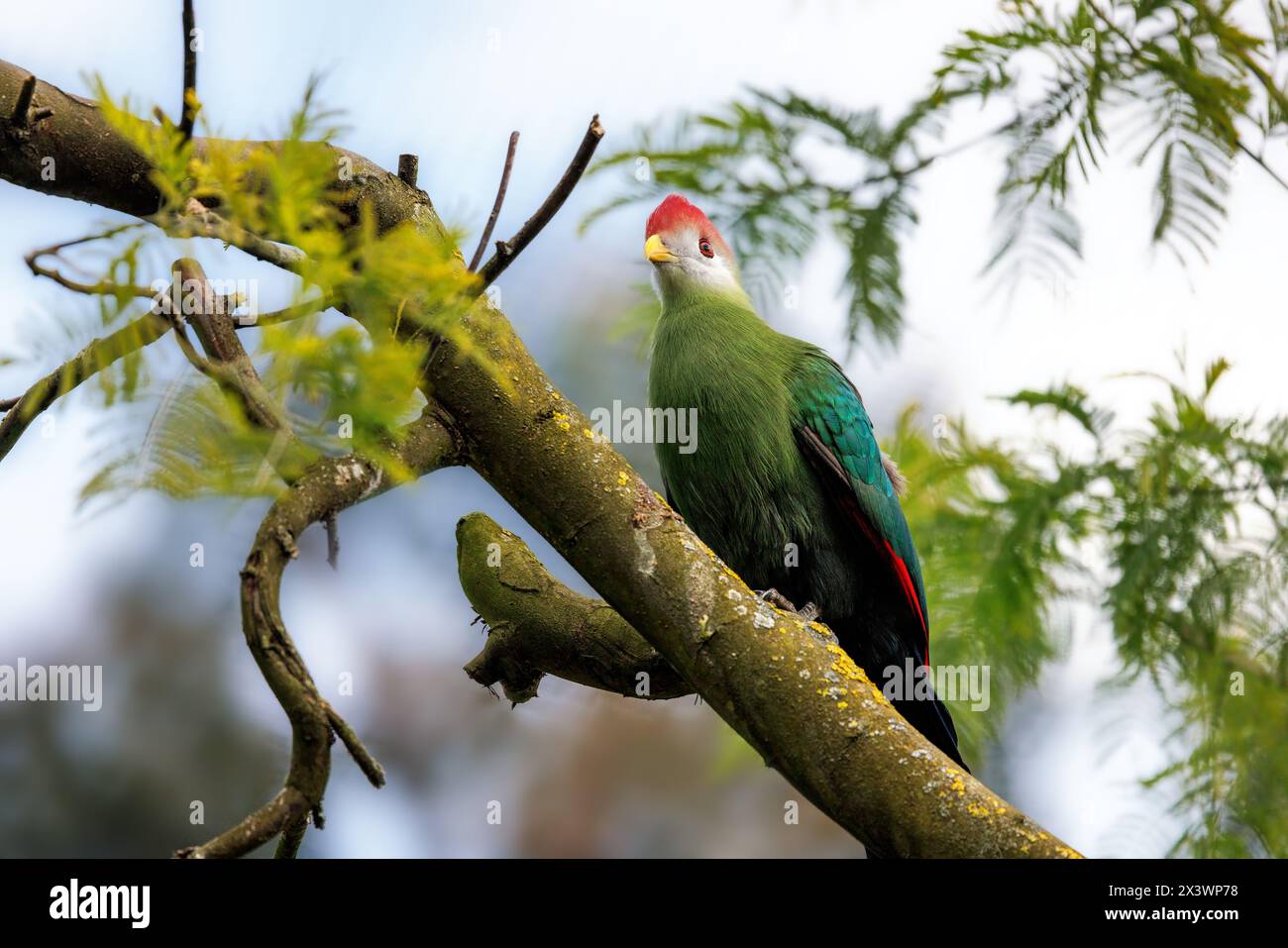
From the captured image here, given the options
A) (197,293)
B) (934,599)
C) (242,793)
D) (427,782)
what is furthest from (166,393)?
(427,782)

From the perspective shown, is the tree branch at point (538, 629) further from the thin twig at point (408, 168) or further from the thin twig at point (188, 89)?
the thin twig at point (188, 89)

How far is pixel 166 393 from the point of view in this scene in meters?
1.52

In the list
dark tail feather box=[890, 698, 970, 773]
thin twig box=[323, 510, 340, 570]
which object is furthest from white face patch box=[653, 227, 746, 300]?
thin twig box=[323, 510, 340, 570]

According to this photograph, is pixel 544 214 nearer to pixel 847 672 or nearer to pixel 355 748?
pixel 355 748

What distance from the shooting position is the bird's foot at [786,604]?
9.96ft

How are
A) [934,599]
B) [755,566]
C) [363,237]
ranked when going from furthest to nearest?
1. [934,599]
2. [755,566]
3. [363,237]

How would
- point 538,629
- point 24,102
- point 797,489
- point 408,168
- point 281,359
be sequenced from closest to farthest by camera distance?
1. point 281,359
2. point 24,102
3. point 408,168
4. point 538,629
5. point 797,489

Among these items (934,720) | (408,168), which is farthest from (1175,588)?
(408,168)

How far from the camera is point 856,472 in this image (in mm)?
3348

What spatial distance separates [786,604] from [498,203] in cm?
Result: 158

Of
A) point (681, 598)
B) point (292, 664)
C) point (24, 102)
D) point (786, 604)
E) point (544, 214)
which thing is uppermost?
point (24, 102)

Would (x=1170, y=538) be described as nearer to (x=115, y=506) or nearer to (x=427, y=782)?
(x=115, y=506)

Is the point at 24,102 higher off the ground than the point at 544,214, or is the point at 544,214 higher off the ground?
the point at 24,102
